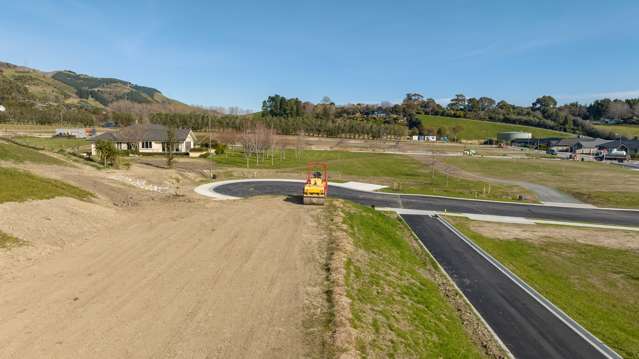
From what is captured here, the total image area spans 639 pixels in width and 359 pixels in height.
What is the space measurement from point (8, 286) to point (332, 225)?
1520cm

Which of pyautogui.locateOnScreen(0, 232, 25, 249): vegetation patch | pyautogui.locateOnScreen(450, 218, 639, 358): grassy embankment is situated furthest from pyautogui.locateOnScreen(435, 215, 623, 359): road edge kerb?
pyautogui.locateOnScreen(0, 232, 25, 249): vegetation patch

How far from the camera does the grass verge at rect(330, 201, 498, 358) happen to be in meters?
10.9

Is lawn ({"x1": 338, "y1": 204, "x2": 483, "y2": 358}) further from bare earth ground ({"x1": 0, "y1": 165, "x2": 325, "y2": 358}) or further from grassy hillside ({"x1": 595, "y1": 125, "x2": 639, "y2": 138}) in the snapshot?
grassy hillside ({"x1": 595, "y1": 125, "x2": 639, "y2": 138})

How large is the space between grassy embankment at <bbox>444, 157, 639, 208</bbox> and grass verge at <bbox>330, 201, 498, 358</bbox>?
3146 cm

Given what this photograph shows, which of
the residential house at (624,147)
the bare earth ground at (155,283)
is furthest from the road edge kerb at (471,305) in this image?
the residential house at (624,147)

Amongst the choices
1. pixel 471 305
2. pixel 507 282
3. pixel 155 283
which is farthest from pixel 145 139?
pixel 471 305

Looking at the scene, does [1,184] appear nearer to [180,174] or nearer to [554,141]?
[180,174]

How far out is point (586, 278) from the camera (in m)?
19.4

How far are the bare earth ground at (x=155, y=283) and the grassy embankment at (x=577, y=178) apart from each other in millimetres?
37389

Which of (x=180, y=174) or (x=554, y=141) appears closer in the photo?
(x=180, y=174)

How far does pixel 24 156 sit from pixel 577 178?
237 feet

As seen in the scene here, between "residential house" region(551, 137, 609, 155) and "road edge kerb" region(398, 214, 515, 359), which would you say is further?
"residential house" region(551, 137, 609, 155)

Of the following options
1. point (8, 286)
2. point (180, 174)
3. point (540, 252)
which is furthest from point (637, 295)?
point (180, 174)

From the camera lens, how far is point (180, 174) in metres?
44.4
